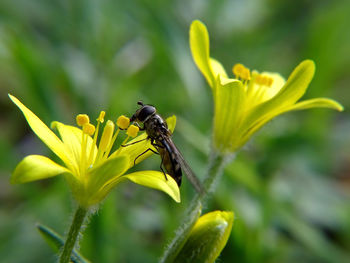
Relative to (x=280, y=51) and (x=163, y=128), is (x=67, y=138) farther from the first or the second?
(x=280, y=51)

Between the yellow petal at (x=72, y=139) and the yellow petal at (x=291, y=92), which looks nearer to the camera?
the yellow petal at (x=72, y=139)

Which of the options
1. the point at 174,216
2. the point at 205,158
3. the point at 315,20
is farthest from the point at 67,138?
the point at 315,20

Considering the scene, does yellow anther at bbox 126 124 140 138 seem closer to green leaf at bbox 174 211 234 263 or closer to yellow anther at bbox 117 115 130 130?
yellow anther at bbox 117 115 130 130

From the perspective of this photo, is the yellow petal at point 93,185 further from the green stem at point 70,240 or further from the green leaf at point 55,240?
the green leaf at point 55,240

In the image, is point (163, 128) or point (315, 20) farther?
point (315, 20)

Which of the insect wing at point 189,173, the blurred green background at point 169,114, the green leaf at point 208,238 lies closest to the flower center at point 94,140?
the insect wing at point 189,173

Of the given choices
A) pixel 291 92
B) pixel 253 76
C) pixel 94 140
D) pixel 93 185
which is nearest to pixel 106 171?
pixel 93 185
